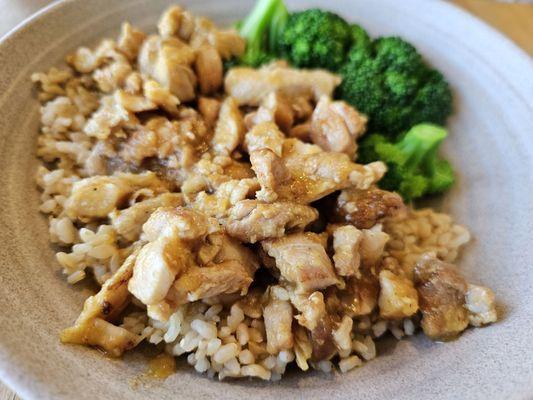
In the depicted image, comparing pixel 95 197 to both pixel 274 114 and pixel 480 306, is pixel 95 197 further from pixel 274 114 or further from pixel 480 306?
pixel 480 306

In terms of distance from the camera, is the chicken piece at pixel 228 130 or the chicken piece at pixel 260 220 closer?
the chicken piece at pixel 260 220

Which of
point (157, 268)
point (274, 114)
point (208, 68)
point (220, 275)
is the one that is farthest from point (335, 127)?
point (157, 268)

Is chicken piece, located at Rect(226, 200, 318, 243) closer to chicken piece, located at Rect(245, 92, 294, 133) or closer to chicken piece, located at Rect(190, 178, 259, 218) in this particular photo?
chicken piece, located at Rect(190, 178, 259, 218)

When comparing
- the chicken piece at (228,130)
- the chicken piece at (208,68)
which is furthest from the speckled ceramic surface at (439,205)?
the chicken piece at (228,130)

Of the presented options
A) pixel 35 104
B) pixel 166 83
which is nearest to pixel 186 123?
pixel 166 83

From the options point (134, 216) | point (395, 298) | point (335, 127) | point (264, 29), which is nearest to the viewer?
point (395, 298)

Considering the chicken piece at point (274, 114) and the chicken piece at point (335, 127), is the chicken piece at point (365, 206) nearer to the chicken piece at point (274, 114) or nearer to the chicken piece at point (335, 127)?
the chicken piece at point (335, 127)

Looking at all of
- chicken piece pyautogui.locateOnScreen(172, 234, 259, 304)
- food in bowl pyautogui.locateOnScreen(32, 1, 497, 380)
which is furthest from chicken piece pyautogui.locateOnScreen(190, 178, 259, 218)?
chicken piece pyautogui.locateOnScreen(172, 234, 259, 304)
